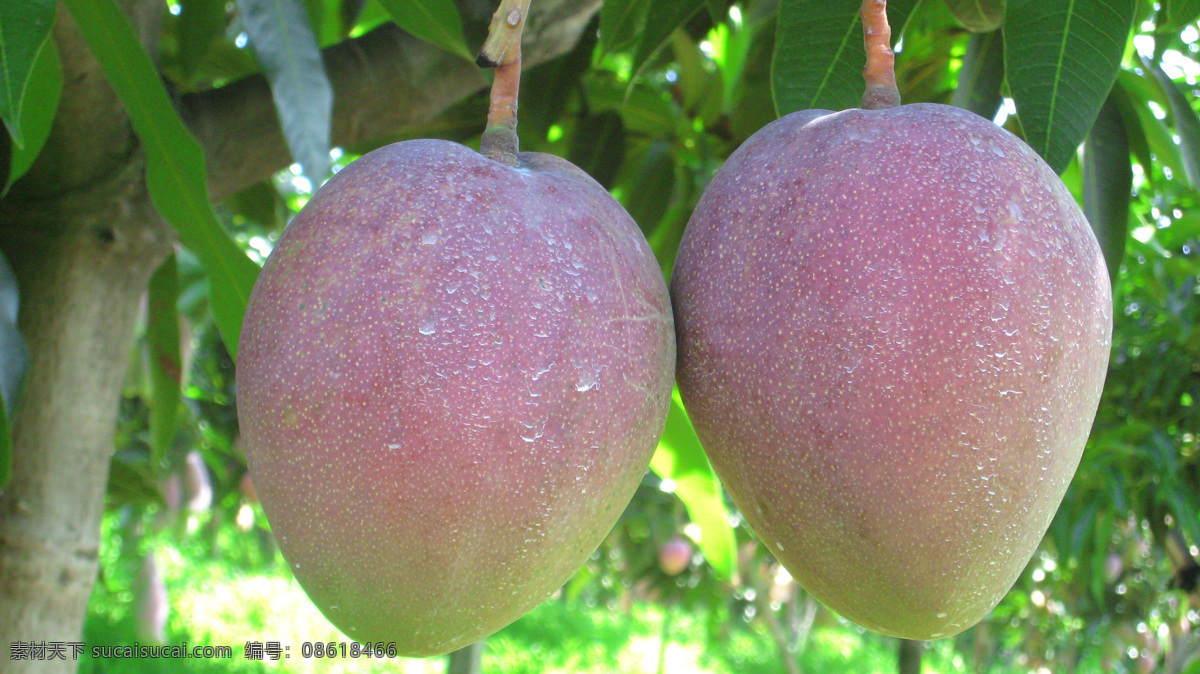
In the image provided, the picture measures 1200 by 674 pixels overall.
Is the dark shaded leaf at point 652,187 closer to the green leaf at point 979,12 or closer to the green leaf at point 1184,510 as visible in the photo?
the green leaf at point 979,12

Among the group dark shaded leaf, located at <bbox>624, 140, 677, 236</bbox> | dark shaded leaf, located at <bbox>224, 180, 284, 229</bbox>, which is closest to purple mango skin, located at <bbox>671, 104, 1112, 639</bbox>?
dark shaded leaf, located at <bbox>624, 140, 677, 236</bbox>

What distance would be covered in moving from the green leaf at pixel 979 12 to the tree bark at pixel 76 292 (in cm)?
45

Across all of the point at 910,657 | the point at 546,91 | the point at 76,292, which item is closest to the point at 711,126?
the point at 546,91

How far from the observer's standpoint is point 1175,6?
2.09ft

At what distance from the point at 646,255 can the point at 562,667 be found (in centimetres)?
481

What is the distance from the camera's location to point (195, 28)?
96 centimetres

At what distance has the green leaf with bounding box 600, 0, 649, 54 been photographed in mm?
802

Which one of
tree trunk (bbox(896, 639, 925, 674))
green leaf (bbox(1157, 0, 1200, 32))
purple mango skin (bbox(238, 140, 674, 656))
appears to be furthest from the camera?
tree trunk (bbox(896, 639, 925, 674))

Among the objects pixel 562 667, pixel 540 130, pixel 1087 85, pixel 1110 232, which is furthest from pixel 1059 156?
pixel 562 667

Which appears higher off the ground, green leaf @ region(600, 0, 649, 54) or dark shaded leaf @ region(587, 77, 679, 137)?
green leaf @ region(600, 0, 649, 54)

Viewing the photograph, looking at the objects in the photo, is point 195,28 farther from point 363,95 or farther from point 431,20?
point 431,20

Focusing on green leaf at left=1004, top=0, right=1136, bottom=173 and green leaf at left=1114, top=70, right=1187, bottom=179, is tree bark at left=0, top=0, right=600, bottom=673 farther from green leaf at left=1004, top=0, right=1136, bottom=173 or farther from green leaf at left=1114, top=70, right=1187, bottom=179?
green leaf at left=1114, top=70, right=1187, bottom=179

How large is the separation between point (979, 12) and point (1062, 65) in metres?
0.13

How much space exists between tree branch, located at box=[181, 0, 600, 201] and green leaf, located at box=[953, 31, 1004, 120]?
369 millimetres
